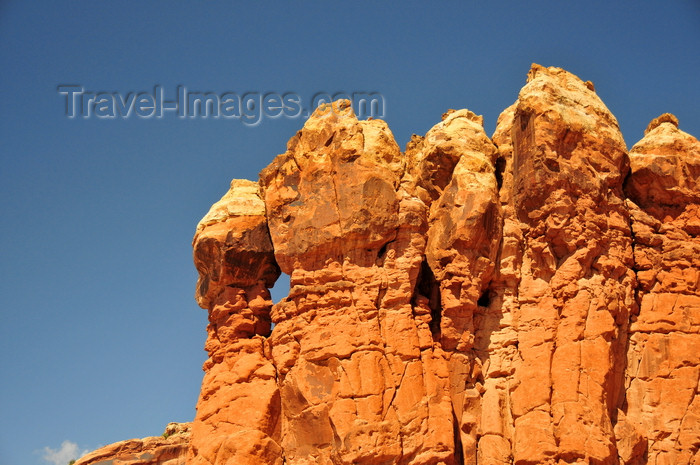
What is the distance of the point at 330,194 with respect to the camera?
117 ft

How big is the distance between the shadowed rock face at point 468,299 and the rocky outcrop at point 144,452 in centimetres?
588

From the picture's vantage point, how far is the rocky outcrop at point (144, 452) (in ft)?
139

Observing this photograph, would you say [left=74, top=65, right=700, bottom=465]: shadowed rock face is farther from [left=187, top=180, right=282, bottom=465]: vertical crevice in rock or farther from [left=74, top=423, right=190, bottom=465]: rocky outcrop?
[left=74, top=423, right=190, bottom=465]: rocky outcrop

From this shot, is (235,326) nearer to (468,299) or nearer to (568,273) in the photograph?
(468,299)

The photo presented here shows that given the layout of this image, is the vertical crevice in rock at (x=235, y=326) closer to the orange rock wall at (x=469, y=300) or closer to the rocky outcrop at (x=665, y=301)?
the orange rock wall at (x=469, y=300)

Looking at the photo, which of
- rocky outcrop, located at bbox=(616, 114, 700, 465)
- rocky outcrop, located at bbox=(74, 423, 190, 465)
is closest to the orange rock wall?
rocky outcrop, located at bbox=(616, 114, 700, 465)

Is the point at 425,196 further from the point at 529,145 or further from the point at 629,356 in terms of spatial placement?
the point at 629,356

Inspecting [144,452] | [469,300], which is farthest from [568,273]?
[144,452]

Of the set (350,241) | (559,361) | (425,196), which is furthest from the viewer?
(425,196)

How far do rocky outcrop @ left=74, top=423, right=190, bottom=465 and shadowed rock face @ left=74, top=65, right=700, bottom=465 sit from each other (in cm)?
588

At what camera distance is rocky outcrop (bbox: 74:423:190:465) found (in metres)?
42.2

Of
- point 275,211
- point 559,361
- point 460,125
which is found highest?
point 460,125

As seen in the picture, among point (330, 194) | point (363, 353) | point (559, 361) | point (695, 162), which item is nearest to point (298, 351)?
point (363, 353)

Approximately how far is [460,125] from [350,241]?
20.0 ft
